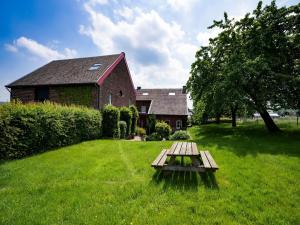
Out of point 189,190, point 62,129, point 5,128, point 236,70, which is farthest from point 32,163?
point 236,70

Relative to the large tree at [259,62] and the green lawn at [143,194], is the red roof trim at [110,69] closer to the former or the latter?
the large tree at [259,62]

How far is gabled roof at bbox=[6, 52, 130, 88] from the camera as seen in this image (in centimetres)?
1655

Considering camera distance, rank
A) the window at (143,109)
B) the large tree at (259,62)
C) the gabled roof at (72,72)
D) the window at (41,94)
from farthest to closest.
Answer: the window at (143,109), the window at (41,94), the gabled roof at (72,72), the large tree at (259,62)

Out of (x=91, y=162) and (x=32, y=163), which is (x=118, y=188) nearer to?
(x=91, y=162)

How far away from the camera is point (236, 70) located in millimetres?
12070

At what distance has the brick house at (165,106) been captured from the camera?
88.3 ft

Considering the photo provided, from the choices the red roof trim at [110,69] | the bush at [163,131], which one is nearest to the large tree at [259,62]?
the bush at [163,131]

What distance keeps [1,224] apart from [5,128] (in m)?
4.90

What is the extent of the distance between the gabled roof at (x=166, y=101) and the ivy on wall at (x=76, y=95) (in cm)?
1361

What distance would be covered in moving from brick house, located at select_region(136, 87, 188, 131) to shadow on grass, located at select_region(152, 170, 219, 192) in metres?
21.1

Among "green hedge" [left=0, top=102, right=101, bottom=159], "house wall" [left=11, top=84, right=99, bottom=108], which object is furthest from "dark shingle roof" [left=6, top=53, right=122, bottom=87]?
"green hedge" [left=0, top=102, right=101, bottom=159]

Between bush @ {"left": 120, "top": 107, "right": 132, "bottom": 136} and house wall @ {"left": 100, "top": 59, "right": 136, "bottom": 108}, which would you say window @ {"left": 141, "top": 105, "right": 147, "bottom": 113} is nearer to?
house wall @ {"left": 100, "top": 59, "right": 136, "bottom": 108}

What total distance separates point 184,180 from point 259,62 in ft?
34.3

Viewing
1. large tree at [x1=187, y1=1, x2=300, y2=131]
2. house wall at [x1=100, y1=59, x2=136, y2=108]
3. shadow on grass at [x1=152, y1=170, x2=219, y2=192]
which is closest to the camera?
shadow on grass at [x1=152, y1=170, x2=219, y2=192]
